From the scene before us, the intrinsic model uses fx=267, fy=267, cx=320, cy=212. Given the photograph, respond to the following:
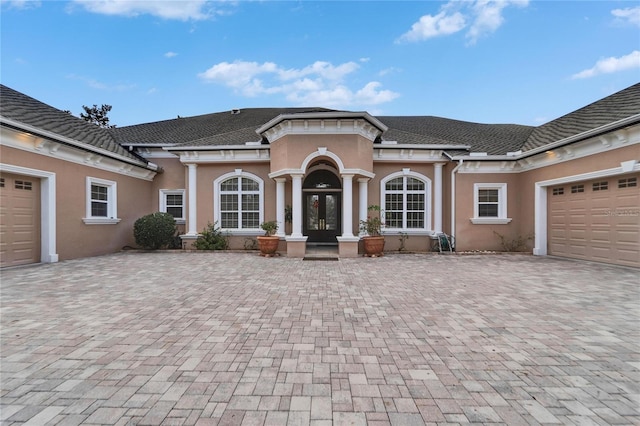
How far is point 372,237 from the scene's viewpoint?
31.8ft

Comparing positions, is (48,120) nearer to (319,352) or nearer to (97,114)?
(319,352)

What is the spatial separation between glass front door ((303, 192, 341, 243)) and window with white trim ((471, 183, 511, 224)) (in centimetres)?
590

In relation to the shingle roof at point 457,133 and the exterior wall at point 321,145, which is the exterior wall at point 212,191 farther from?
the shingle roof at point 457,133

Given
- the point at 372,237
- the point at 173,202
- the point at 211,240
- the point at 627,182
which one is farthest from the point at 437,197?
the point at 173,202

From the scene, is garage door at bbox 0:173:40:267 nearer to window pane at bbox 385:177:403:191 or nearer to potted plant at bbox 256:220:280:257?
potted plant at bbox 256:220:280:257

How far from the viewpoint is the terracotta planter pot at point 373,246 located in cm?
964

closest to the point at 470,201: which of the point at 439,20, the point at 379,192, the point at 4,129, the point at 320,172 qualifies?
the point at 379,192

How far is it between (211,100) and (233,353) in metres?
25.6

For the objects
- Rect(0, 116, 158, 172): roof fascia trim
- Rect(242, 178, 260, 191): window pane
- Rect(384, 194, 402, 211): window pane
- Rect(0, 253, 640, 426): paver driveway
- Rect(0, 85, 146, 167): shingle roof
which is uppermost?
Rect(0, 85, 146, 167): shingle roof

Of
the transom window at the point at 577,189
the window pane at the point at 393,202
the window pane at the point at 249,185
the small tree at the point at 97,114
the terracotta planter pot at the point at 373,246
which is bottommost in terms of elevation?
the terracotta planter pot at the point at 373,246

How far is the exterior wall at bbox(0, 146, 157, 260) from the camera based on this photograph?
7.98 metres

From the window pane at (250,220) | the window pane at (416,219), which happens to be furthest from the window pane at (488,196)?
the window pane at (250,220)

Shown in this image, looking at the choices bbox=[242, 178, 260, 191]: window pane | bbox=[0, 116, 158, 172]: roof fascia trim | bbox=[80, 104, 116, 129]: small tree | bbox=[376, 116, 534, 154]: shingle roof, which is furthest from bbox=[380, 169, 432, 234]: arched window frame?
bbox=[80, 104, 116, 129]: small tree

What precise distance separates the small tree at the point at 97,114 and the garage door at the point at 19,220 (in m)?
26.0
